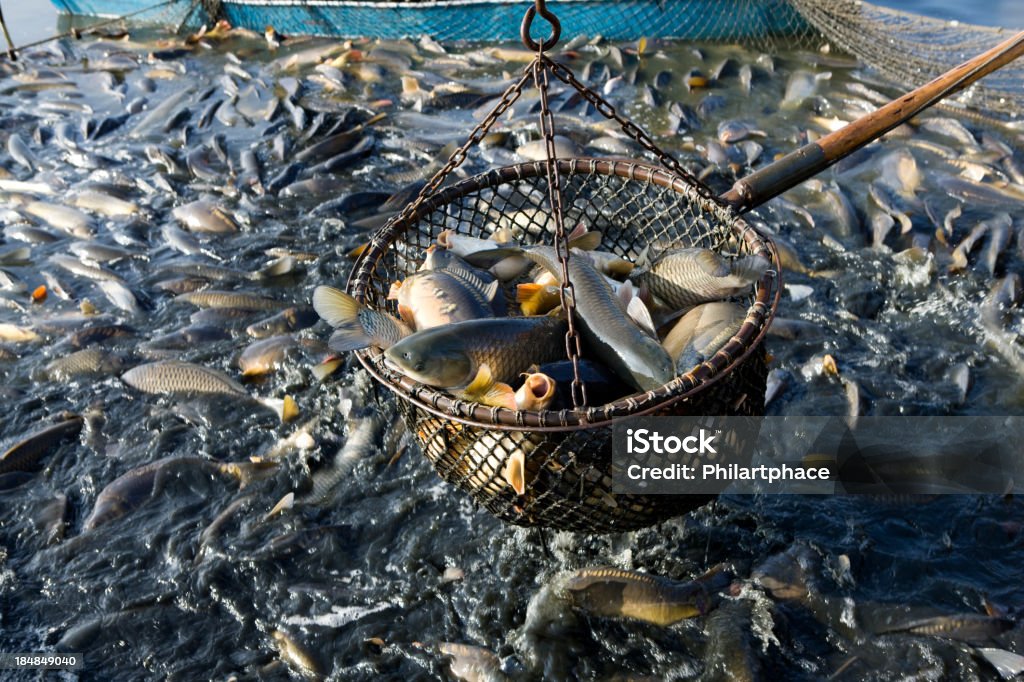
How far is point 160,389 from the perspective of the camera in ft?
14.1

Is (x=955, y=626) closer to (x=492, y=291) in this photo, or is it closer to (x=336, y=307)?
(x=492, y=291)

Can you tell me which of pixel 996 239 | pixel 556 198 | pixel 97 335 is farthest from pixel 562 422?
pixel 996 239

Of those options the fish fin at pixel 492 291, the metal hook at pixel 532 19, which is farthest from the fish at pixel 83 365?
the metal hook at pixel 532 19

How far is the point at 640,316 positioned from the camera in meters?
2.74

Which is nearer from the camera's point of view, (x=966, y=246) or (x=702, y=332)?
(x=702, y=332)

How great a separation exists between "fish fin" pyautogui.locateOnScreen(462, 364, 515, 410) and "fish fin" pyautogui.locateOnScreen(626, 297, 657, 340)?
58 centimetres

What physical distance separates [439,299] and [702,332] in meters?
0.91

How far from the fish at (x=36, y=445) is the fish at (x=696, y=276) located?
2956mm

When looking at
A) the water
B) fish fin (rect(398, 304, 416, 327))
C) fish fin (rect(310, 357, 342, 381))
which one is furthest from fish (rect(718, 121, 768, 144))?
fish fin (rect(398, 304, 416, 327))

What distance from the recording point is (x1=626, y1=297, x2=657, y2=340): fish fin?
2.72 m

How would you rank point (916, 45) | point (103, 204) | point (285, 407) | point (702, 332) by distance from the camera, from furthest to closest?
1. point (916, 45)
2. point (103, 204)
3. point (285, 407)
4. point (702, 332)

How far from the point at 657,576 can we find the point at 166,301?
12.1ft

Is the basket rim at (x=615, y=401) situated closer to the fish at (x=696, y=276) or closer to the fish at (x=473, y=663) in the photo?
the fish at (x=696, y=276)

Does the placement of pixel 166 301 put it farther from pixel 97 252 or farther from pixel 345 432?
pixel 345 432
